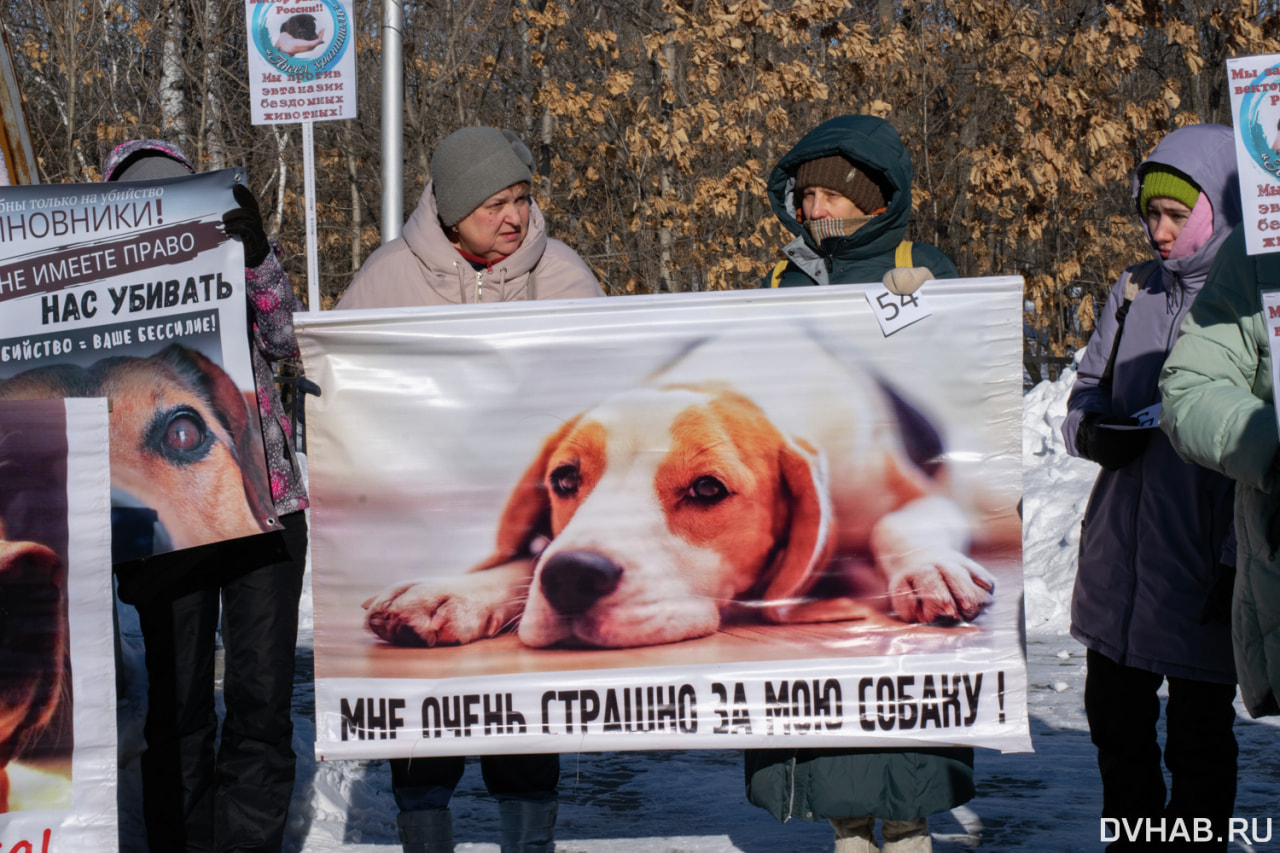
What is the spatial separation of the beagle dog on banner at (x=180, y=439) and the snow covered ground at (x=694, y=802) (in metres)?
1.15

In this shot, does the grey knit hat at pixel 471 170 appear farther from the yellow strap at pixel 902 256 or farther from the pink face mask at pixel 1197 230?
the pink face mask at pixel 1197 230

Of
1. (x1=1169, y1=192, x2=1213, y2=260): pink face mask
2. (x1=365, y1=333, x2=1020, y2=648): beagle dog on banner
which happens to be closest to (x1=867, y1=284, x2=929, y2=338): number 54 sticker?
(x1=365, y1=333, x2=1020, y2=648): beagle dog on banner

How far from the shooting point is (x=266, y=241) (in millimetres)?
3602

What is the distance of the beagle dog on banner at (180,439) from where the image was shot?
3.47 meters

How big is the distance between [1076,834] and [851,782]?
133cm

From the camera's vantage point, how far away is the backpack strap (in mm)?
3619

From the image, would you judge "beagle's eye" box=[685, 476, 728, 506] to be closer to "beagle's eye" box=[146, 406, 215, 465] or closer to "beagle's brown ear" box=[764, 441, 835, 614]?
"beagle's brown ear" box=[764, 441, 835, 614]

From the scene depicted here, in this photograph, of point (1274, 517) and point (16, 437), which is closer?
point (1274, 517)

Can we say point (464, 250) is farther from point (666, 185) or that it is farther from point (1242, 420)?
point (666, 185)

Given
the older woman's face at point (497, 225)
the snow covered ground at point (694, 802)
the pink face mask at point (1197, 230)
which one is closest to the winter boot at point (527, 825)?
the snow covered ground at point (694, 802)

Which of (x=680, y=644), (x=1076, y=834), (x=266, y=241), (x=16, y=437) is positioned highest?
(x=266, y=241)

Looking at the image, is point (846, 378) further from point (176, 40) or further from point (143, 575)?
point (176, 40)

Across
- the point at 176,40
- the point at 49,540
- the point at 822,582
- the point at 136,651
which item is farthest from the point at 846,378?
the point at 176,40

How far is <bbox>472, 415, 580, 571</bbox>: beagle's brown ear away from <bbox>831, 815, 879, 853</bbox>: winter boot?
3.30 feet
